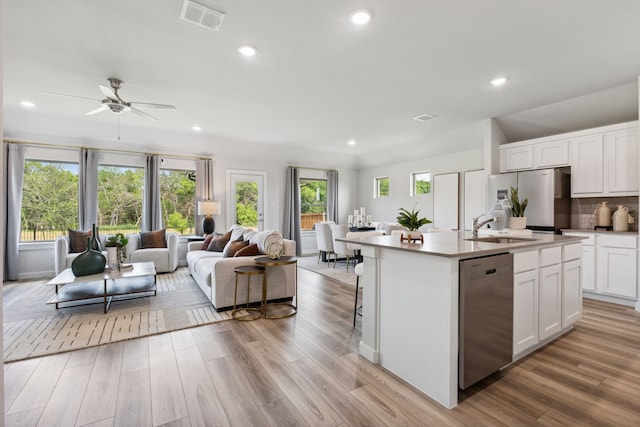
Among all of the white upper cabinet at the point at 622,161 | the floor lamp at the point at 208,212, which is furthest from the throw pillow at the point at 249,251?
the white upper cabinet at the point at 622,161

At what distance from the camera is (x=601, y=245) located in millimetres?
3953

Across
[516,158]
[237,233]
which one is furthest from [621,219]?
[237,233]

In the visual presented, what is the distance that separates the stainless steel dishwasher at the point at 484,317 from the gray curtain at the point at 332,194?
20.5ft

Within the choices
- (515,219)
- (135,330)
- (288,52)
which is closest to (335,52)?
(288,52)

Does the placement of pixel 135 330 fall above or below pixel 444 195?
below

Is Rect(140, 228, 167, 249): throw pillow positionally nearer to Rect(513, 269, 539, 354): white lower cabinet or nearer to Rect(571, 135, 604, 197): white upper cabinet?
Rect(513, 269, 539, 354): white lower cabinet

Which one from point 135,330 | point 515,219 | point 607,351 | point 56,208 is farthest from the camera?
point 56,208

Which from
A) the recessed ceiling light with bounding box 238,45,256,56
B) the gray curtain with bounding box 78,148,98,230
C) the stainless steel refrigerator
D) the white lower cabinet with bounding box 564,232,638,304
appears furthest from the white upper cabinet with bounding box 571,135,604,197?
the gray curtain with bounding box 78,148,98,230

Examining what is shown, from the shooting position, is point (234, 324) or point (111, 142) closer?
point (234, 324)

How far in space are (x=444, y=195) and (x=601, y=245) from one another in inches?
112

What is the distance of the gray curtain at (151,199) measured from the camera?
5.97 metres

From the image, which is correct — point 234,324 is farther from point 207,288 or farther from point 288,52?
point 288,52

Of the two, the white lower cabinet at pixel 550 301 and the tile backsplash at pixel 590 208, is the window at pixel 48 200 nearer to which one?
the white lower cabinet at pixel 550 301

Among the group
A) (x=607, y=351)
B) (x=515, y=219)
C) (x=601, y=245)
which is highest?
(x=515, y=219)
